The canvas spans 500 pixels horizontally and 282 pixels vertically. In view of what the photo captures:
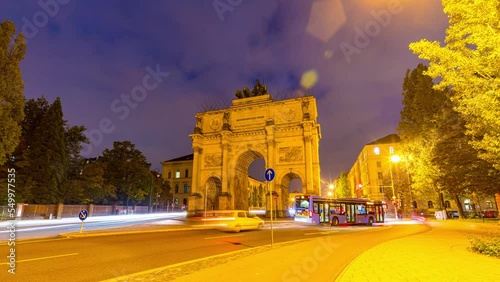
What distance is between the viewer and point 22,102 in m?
25.8

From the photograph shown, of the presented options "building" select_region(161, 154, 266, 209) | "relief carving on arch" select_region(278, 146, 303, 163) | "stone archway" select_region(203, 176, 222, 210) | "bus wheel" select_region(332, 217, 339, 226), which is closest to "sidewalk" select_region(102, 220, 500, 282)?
"bus wheel" select_region(332, 217, 339, 226)

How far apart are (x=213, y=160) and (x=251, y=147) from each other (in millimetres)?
7215

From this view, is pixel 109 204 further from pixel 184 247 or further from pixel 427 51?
pixel 427 51

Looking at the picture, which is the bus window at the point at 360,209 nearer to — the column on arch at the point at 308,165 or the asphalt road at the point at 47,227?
the column on arch at the point at 308,165

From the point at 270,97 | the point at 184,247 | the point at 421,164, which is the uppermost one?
the point at 270,97

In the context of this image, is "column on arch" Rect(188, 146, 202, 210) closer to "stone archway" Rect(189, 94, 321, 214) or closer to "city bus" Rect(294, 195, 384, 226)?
"stone archway" Rect(189, 94, 321, 214)

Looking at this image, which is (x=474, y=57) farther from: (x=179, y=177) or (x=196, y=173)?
(x=179, y=177)

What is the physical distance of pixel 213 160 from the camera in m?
48.1

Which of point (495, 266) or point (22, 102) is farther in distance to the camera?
point (22, 102)

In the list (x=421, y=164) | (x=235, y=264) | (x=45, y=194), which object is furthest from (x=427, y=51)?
(x=45, y=194)

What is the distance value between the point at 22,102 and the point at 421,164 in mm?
43233

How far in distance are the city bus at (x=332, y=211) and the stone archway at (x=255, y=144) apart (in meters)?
10.7

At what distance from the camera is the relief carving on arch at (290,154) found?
42969 millimetres

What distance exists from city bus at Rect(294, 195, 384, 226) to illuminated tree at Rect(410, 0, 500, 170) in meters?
17.5
